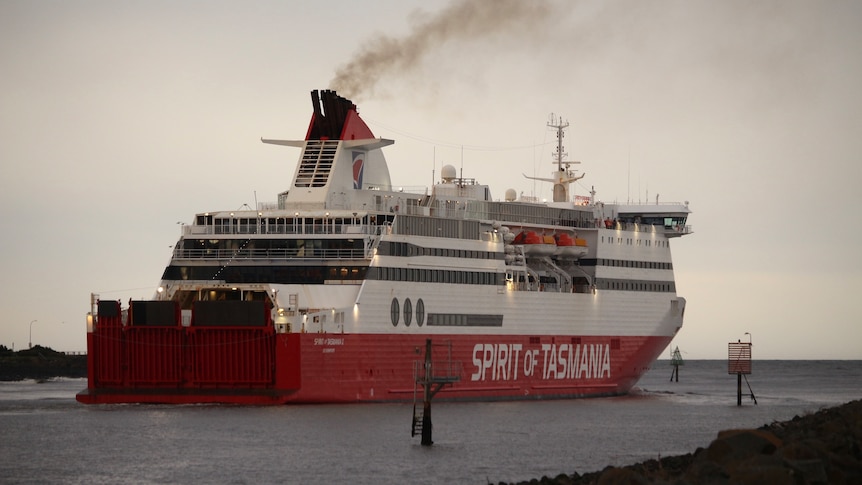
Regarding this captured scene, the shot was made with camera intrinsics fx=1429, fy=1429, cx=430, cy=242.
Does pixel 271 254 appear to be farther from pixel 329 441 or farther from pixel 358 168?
pixel 329 441

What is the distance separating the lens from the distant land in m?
93.2

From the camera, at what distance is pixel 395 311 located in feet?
177

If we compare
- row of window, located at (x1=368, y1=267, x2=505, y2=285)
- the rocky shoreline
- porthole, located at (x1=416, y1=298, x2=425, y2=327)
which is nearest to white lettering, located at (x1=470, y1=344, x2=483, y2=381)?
row of window, located at (x1=368, y1=267, x2=505, y2=285)

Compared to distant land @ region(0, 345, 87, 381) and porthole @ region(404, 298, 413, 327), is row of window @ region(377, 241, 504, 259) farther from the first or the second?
distant land @ region(0, 345, 87, 381)

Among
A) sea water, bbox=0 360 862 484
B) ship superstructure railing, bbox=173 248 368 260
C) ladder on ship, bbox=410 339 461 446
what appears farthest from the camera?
ship superstructure railing, bbox=173 248 368 260

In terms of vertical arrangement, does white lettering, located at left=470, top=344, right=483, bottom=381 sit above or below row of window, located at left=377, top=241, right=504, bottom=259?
below

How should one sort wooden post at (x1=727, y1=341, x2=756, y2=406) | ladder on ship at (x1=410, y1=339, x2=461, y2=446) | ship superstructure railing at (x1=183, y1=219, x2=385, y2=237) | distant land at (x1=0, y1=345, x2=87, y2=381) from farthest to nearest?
distant land at (x1=0, y1=345, x2=87, y2=381), wooden post at (x1=727, y1=341, x2=756, y2=406), ship superstructure railing at (x1=183, y1=219, x2=385, y2=237), ladder on ship at (x1=410, y1=339, x2=461, y2=446)

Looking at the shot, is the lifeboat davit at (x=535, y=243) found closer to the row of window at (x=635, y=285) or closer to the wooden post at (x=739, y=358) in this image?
the row of window at (x=635, y=285)

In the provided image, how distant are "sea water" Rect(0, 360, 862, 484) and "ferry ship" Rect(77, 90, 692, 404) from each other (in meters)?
1.27

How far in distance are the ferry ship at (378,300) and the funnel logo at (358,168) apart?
0.05m

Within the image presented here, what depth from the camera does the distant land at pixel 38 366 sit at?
93.2 meters

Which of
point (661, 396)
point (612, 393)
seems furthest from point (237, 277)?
point (661, 396)

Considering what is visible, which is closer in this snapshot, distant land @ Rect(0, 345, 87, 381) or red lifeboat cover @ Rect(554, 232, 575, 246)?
red lifeboat cover @ Rect(554, 232, 575, 246)

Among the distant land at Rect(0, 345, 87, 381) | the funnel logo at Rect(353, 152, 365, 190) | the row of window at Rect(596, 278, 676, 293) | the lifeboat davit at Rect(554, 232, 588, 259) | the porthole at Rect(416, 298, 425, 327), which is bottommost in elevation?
the distant land at Rect(0, 345, 87, 381)
